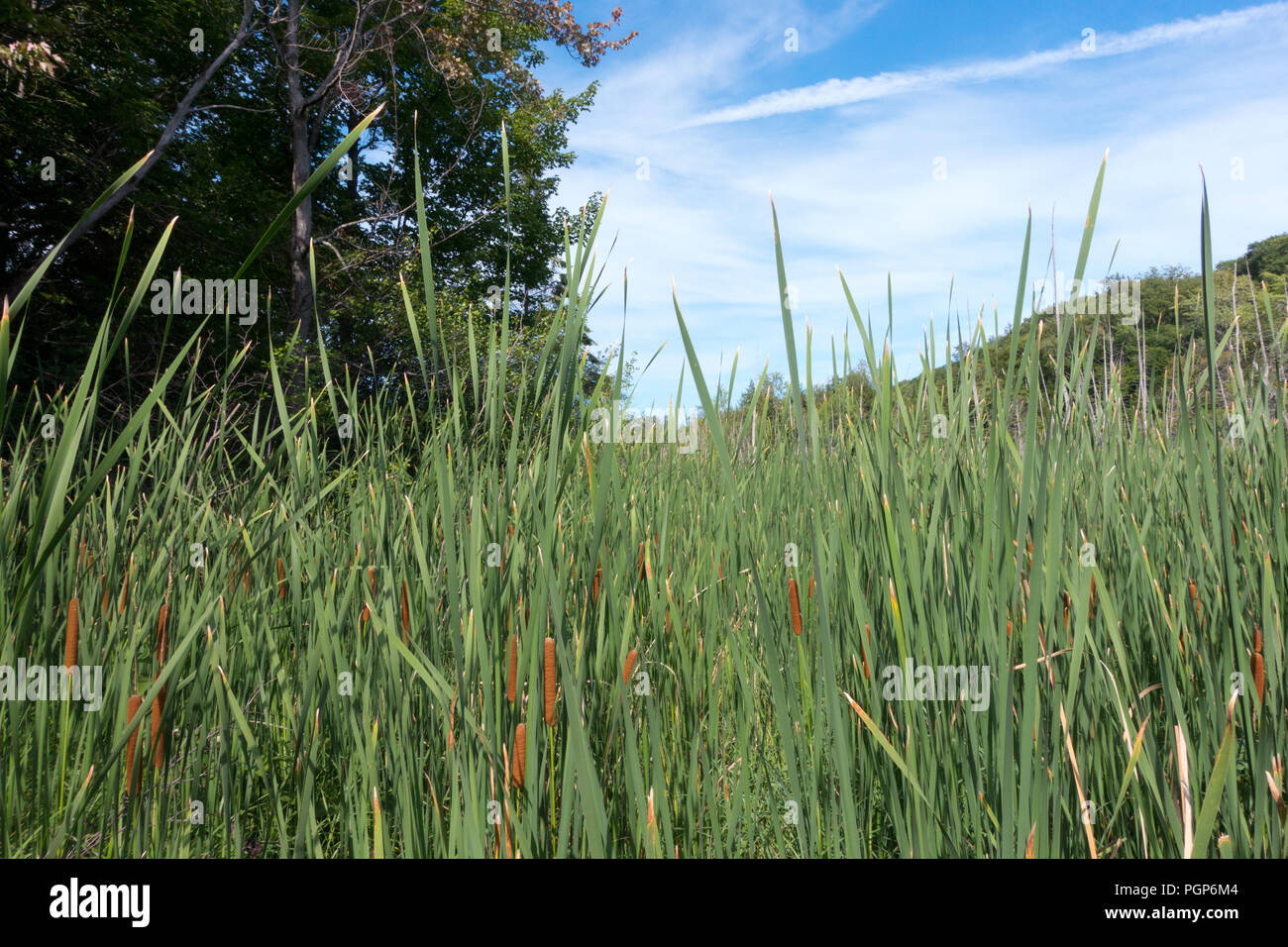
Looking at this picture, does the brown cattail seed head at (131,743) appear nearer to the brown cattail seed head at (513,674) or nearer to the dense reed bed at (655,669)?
the dense reed bed at (655,669)

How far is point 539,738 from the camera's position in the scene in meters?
0.92

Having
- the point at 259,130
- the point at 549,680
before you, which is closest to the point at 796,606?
the point at 549,680

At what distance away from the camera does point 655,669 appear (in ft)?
4.51

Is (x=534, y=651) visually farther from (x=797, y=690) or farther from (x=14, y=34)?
(x=14, y=34)

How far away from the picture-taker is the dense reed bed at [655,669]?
0.83m

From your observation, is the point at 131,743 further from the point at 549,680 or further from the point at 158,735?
the point at 549,680

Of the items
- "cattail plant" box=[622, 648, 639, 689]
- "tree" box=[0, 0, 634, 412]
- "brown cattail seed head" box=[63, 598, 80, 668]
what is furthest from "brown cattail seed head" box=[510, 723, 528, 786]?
"tree" box=[0, 0, 634, 412]

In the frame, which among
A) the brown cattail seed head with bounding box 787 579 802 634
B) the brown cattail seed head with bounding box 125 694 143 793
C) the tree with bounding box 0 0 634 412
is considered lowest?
the brown cattail seed head with bounding box 125 694 143 793

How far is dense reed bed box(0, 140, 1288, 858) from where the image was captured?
83 centimetres

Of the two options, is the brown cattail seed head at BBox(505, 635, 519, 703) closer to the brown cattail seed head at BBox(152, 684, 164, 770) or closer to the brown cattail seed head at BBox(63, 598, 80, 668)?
the brown cattail seed head at BBox(152, 684, 164, 770)

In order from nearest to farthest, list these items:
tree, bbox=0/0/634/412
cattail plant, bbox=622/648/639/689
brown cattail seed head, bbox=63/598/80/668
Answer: cattail plant, bbox=622/648/639/689
brown cattail seed head, bbox=63/598/80/668
tree, bbox=0/0/634/412

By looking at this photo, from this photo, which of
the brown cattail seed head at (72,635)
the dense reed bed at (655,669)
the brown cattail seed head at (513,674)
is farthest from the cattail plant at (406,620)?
the brown cattail seed head at (72,635)

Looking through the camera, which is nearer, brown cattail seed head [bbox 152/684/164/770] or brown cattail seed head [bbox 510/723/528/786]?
brown cattail seed head [bbox 510/723/528/786]

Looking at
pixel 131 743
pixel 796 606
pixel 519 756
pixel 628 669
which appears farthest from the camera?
pixel 796 606
